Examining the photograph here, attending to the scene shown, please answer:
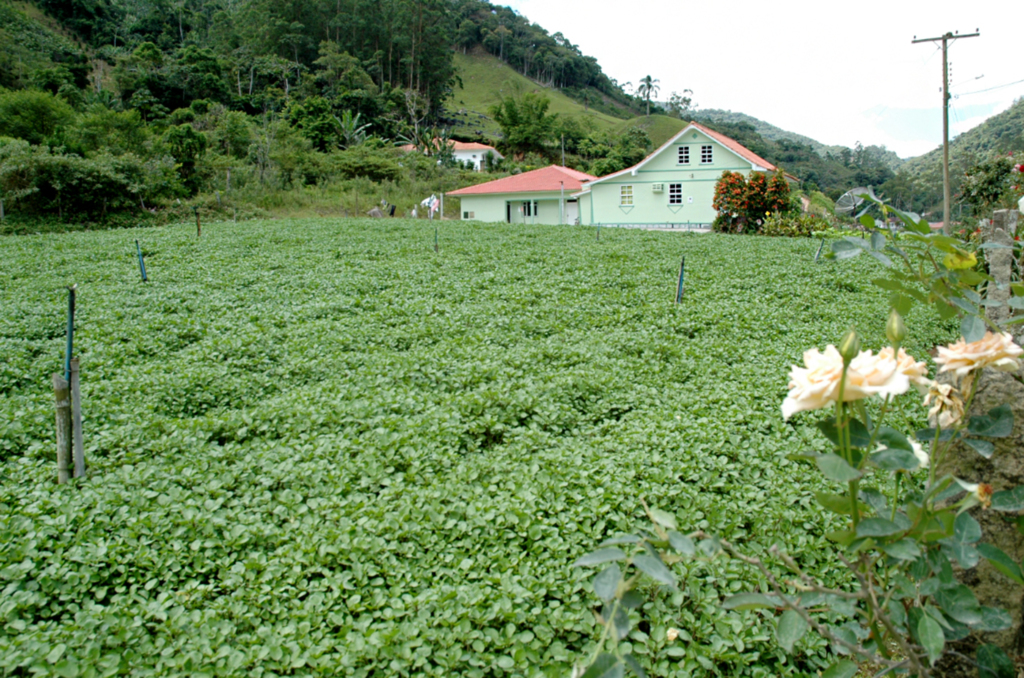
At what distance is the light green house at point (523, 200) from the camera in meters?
28.3

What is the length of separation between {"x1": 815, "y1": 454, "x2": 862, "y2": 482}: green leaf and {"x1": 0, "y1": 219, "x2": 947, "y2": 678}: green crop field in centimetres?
177

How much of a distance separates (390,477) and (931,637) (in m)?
3.23

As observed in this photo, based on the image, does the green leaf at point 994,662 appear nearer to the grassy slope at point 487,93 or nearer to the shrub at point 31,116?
the shrub at point 31,116

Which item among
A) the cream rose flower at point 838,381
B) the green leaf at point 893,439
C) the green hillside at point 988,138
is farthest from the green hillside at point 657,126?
the cream rose flower at point 838,381

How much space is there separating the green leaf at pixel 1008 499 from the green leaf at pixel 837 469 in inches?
20.5

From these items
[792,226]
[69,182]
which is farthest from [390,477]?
[69,182]

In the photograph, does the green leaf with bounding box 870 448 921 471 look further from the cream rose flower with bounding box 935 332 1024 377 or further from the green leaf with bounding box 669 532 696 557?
the green leaf with bounding box 669 532 696 557

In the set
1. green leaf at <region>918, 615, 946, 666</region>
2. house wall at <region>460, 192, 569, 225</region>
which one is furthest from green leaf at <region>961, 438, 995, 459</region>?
house wall at <region>460, 192, 569, 225</region>

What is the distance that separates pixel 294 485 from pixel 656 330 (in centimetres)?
495

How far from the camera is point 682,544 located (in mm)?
1067

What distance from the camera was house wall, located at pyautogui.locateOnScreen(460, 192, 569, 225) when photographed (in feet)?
94.6

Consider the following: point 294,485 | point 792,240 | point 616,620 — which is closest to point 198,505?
point 294,485

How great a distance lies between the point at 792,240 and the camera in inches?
634

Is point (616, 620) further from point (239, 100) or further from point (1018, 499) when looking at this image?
point (239, 100)
